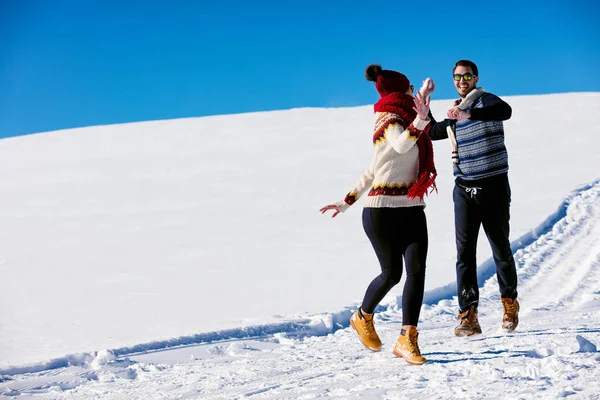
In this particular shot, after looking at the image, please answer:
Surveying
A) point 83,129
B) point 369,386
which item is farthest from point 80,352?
point 83,129

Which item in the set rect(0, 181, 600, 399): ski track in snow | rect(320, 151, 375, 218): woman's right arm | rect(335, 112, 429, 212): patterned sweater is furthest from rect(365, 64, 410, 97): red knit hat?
rect(0, 181, 600, 399): ski track in snow

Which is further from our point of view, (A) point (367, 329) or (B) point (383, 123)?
(A) point (367, 329)

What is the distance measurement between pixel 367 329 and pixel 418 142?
3.90 feet

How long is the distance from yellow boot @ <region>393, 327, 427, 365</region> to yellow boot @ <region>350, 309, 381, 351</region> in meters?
0.32

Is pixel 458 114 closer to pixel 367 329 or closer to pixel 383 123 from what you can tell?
pixel 383 123

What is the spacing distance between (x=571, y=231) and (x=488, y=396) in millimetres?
5957

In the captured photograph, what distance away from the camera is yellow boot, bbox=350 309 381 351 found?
4109 millimetres

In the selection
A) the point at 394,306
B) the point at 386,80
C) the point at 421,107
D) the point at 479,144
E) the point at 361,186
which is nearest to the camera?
the point at 421,107

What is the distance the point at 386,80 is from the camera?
3.90 metres

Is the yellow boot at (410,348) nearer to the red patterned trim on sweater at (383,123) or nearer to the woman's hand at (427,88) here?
the red patterned trim on sweater at (383,123)

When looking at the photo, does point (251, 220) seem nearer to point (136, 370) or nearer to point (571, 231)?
point (571, 231)

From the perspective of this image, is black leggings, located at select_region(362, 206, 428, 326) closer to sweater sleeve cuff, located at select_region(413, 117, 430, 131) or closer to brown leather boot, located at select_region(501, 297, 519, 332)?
sweater sleeve cuff, located at select_region(413, 117, 430, 131)

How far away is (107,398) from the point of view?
3.68 meters

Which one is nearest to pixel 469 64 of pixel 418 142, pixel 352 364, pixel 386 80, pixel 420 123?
pixel 386 80
